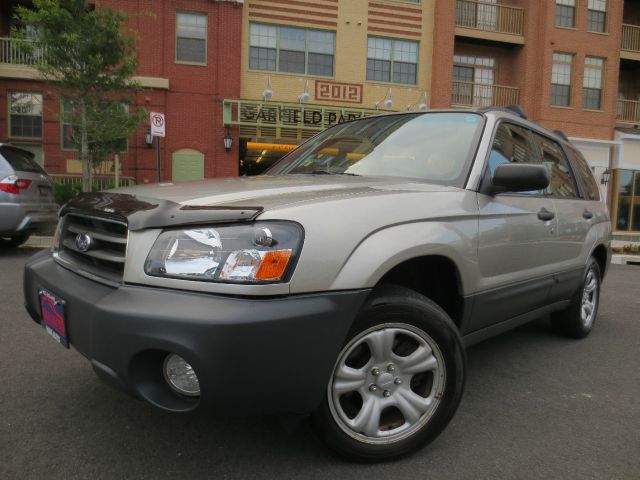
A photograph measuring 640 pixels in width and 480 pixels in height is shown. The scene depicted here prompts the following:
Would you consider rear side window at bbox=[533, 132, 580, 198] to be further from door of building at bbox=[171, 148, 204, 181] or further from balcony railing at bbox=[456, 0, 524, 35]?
balcony railing at bbox=[456, 0, 524, 35]

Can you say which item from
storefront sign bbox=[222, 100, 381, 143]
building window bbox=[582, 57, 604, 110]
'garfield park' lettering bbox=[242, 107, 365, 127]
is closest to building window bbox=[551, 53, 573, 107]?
building window bbox=[582, 57, 604, 110]

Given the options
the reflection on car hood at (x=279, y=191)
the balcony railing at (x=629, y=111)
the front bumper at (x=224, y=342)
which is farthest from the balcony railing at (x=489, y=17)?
the front bumper at (x=224, y=342)

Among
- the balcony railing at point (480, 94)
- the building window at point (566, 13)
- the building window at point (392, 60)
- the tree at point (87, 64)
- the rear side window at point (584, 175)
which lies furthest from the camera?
the building window at point (566, 13)

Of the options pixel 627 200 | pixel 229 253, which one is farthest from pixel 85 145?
pixel 627 200

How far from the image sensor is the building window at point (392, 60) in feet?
57.8

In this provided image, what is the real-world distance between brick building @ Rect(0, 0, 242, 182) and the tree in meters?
3.35

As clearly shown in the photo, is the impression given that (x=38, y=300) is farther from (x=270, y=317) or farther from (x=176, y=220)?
(x=270, y=317)

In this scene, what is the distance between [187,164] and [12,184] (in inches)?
358

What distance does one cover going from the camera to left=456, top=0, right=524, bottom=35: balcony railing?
61.1ft

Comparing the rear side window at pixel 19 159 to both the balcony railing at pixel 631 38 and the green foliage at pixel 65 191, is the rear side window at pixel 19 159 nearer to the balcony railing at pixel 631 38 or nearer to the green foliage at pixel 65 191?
the green foliage at pixel 65 191

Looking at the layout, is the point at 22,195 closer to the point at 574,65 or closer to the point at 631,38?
the point at 574,65

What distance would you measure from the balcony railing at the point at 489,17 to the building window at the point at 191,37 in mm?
8973

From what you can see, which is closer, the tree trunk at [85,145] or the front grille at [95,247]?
the front grille at [95,247]

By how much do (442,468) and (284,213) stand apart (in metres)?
1.24
